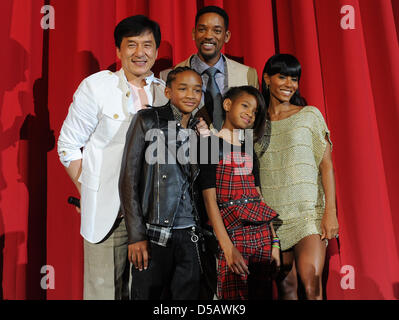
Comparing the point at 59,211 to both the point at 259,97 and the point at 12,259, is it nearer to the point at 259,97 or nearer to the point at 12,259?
the point at 12,259

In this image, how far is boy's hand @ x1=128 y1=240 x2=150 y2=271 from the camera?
1.09 m

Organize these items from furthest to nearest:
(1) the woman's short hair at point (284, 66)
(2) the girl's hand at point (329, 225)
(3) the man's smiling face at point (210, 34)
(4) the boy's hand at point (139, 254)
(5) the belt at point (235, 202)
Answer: (3) the man's smiling face at point (210, 34) < (1) the woman's short hair at point (284, 66) < (2) the girl's hand at point (329, 225) < (5) the belt at point (235, 202) < (4) the boy's hand at point (139, 254)

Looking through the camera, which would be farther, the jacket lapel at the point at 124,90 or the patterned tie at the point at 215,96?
the patterned tie at the point at 215,96

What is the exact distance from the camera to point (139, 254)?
1.09m

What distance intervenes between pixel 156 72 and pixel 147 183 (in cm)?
78

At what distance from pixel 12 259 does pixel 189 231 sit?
943 millimetres

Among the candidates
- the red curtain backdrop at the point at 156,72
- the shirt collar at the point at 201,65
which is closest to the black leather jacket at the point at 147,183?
the shirt collar at the point at 201,65

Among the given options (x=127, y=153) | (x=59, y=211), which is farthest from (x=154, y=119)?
(x=59, y=211)

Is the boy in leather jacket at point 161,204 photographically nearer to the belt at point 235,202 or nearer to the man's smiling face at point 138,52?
the belt at point 235,202

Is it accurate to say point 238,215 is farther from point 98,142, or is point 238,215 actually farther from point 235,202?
point 98,142

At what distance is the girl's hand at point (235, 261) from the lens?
1.13 metres

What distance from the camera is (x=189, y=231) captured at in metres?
1.15

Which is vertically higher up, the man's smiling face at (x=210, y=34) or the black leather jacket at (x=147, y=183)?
the man's smiling face at (x=210, y=34)

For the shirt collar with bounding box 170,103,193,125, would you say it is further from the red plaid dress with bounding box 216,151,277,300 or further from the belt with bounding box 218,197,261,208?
the belt with bounding box 218,197,261,208
